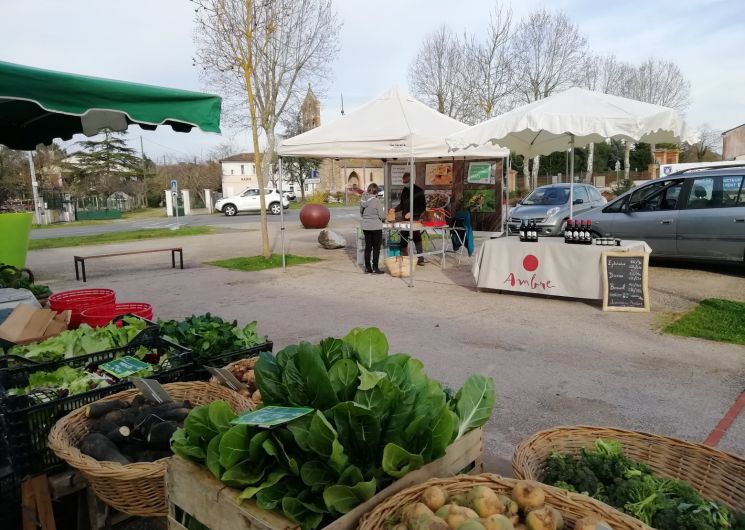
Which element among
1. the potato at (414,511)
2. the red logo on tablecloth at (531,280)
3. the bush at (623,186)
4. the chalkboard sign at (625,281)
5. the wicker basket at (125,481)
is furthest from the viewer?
the bush at (623,186)

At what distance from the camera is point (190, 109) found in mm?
4148

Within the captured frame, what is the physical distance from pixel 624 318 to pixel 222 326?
5.52m

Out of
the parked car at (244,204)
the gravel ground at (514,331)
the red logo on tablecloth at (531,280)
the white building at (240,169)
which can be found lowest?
the gravel ground at (514,331)

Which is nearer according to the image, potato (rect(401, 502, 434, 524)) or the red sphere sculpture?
potato (rect(401, 502, 434, 524))

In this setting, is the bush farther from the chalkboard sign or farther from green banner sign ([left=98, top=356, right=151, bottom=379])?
green banner sign ([left=98, top=356, right=151, bottom=379])

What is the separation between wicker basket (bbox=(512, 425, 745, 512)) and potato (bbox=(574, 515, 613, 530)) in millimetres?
566

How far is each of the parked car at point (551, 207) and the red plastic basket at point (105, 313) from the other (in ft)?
32.9

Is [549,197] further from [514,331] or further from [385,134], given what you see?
[514,331]

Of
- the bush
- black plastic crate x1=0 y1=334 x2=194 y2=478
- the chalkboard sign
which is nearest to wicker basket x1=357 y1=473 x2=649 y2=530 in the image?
black plastic crate x1=0 y1=334 x2=194 y2=478

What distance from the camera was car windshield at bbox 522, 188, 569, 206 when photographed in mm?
15164

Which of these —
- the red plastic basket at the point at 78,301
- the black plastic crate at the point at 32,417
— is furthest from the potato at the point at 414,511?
the red plastic basket at the point at 78,301

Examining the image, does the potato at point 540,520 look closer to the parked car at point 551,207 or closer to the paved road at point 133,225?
the parked car at point 551,207

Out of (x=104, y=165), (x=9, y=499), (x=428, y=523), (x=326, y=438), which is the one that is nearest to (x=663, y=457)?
(x=428, y=523)

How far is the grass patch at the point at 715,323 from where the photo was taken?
242 inches
